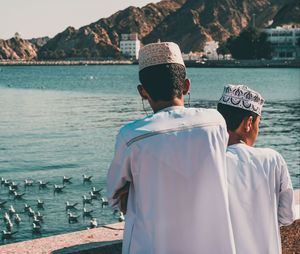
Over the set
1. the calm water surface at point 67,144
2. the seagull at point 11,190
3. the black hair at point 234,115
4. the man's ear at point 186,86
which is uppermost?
the man's ear at point 186,86

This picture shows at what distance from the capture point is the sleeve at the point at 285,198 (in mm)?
3959

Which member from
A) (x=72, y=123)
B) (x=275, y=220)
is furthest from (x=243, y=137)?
(x=72, y=123)

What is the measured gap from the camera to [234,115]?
3996 mm

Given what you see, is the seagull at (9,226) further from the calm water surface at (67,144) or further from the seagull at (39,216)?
the seagull at (39,216)

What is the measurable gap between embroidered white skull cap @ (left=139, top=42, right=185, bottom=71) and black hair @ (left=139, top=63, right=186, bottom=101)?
0.02m

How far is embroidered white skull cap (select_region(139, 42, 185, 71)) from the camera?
3.55 metres

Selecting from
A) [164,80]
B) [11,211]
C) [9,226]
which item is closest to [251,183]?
[164,80]

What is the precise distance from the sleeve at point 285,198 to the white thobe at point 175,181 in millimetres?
599

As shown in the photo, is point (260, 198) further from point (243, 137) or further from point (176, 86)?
point (176, 86)

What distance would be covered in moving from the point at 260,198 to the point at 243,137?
38 cm

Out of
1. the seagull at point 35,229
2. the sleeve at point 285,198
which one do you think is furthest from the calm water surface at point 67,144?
the sleeve at point 285,198

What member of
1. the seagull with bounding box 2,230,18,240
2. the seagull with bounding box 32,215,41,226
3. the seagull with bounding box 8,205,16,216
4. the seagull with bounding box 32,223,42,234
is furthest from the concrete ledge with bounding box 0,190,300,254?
the seagull with bounding box 8,205,16,216

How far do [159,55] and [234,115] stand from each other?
2.27 ft

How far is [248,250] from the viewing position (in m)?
3.83
